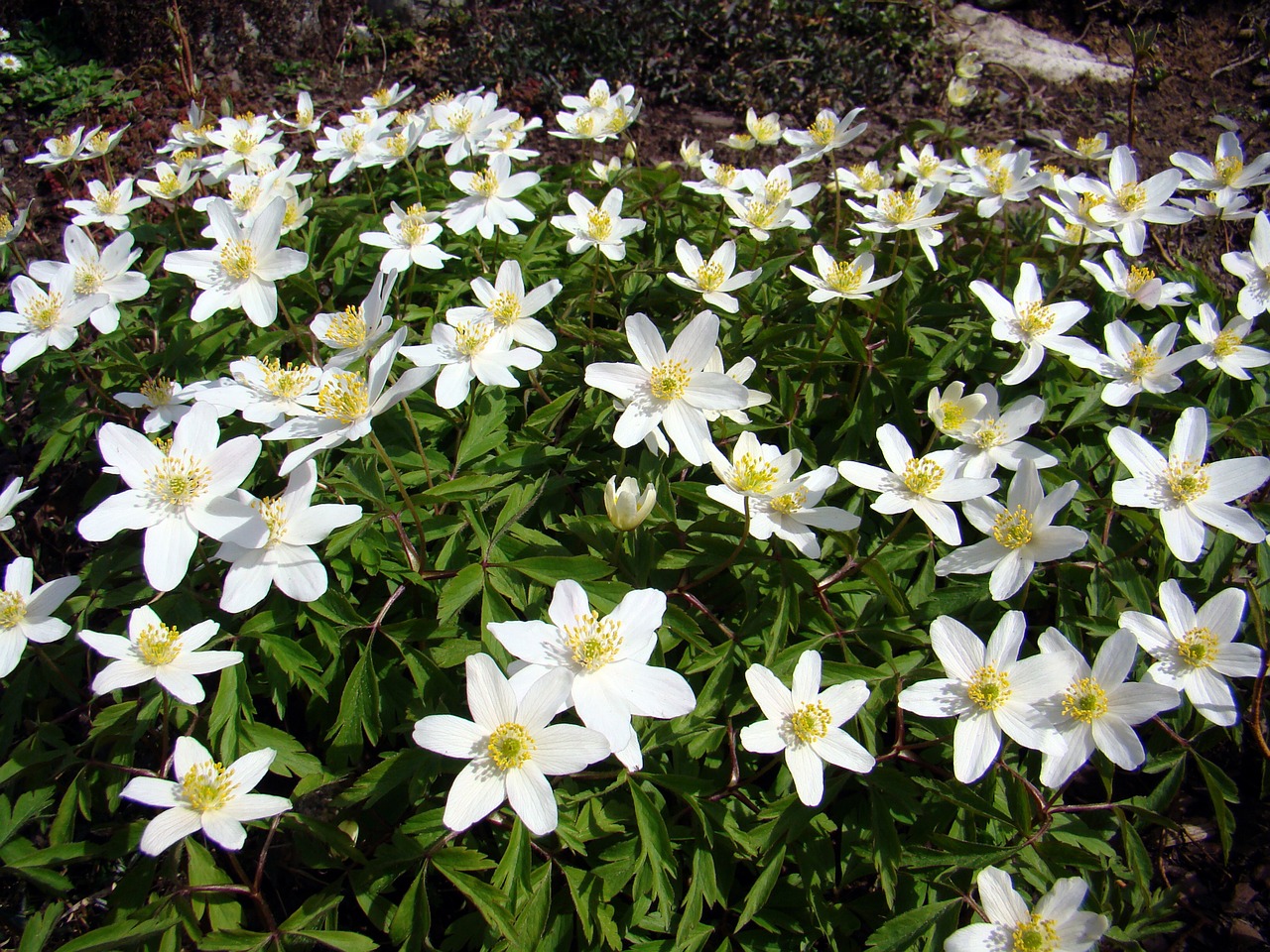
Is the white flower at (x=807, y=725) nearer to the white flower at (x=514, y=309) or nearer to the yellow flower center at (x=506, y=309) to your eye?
the white flower at (x=514, y=309)

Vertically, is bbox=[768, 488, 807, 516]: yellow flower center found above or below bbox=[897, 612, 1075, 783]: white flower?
above

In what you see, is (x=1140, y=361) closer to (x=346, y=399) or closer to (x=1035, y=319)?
(x=1035, y=319)

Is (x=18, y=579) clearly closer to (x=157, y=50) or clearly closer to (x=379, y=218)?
(x=379, y=218)

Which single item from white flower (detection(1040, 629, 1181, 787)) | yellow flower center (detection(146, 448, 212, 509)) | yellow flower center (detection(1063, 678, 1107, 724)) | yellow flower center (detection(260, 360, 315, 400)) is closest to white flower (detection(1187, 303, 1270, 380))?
white flower (detection(1040, 629, 1181, 787))

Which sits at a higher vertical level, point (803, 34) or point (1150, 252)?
point (803, 34)

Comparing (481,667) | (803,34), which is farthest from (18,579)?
(803,34)

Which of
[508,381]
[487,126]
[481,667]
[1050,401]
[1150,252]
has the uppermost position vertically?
[487,126]

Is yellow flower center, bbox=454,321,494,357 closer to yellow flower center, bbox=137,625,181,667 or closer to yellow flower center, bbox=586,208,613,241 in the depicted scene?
yellow flower center, bbox=586,208,613,241
